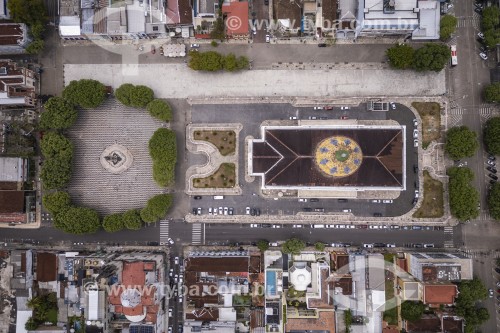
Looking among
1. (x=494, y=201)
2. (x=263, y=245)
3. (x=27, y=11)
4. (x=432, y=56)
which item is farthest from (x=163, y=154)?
(x=494, y=201)

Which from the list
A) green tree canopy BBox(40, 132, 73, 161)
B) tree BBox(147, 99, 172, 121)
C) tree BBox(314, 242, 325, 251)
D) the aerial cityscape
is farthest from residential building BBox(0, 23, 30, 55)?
tree BBox(314, 242, 325, 251)

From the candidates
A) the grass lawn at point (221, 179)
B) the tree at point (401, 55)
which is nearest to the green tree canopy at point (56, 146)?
the grass lawn at point (221, 179)

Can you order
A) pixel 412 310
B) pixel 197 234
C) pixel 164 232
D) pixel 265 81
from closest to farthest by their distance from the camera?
pixel 412 310 → pixel 197 234 → pixel 265 81 → pixel 164 232

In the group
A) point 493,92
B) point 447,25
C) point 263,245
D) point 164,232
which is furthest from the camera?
point 164,232

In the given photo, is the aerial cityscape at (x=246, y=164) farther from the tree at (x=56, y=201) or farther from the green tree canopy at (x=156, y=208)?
the tree at (x=56, y=201)

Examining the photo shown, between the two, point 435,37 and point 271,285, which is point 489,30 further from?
point 271,285

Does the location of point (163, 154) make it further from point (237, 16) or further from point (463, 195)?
point (463, 195)
